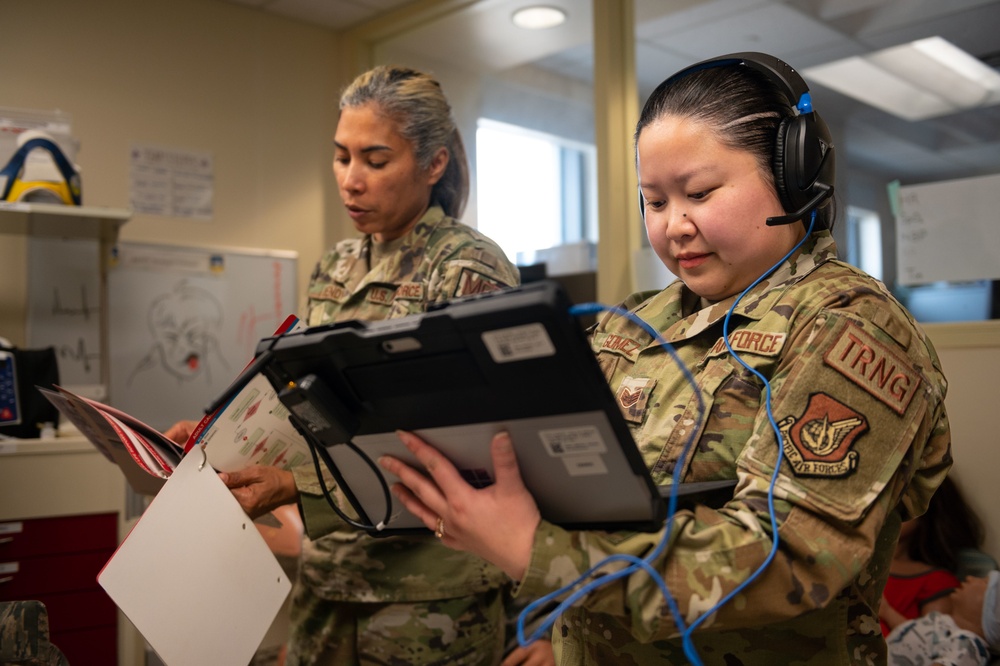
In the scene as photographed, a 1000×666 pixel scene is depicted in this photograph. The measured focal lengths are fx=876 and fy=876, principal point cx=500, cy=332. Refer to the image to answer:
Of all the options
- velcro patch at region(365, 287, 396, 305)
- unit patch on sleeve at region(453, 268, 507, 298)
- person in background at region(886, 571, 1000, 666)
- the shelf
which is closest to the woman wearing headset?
unit patch on sleeve at region(453, 268, 507, 298)

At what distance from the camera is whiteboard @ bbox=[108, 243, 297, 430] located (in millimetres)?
2986

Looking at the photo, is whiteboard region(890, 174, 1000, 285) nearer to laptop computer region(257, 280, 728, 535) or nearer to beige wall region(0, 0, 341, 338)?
laptop computer region(257, 280, 728, 535)

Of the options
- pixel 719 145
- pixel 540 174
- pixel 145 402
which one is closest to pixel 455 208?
pixel 719 145

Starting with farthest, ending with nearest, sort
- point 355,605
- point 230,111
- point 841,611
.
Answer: point 230,111 < point 355,605 < point 841,611

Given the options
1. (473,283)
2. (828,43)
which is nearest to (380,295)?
(473,283)

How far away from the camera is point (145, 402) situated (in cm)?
302

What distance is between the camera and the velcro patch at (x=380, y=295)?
4.96 ft

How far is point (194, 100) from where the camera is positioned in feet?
10.5

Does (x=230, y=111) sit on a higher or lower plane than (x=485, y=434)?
higher

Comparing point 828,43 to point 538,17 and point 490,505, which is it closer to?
point 538,17

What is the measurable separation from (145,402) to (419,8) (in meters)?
1.76

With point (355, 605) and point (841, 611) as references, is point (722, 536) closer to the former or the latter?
point (841, 611)

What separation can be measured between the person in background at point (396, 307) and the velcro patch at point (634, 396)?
45 cm

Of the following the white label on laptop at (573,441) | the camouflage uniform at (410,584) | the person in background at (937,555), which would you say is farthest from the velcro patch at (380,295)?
the person in background at (937,555)
